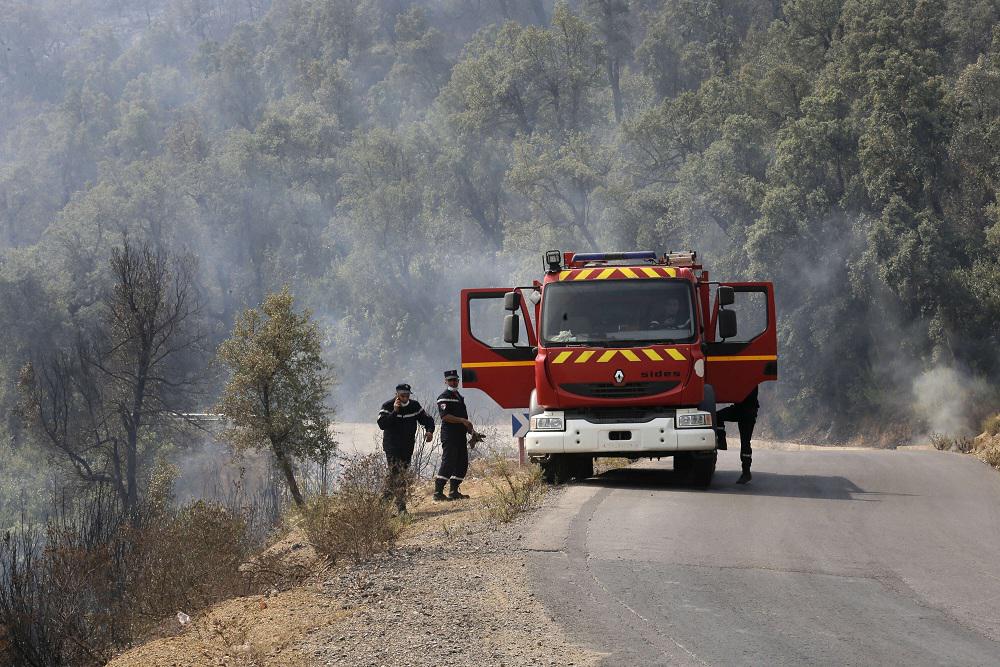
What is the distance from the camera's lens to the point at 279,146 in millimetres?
100688

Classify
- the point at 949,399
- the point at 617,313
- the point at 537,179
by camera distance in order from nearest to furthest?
the point at 617,313 → the point at 949,399 → the point at 537,179

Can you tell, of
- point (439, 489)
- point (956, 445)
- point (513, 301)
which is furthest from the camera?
point (956, 445)

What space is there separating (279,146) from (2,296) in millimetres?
30063

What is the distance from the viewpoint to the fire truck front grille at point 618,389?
1485cm

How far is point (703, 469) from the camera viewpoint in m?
15.8

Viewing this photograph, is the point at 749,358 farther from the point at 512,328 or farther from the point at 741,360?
the point at 512,328

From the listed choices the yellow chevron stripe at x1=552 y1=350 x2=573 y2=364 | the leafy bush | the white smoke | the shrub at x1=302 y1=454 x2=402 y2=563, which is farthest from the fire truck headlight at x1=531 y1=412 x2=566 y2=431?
the white smoke

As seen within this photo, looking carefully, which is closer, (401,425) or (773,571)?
(773,571)

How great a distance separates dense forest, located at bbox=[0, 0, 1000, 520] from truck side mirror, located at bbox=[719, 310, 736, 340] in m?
28.0

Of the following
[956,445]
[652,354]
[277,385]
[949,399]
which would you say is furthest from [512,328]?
[949,399]

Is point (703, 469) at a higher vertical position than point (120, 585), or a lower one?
higher

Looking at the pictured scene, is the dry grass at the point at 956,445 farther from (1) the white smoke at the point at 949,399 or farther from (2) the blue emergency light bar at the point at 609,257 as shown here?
(2) the blue emergency light bar at the point at 609,257

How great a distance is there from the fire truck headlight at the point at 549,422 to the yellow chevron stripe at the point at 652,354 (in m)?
1.27

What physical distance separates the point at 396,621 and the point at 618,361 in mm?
6827
